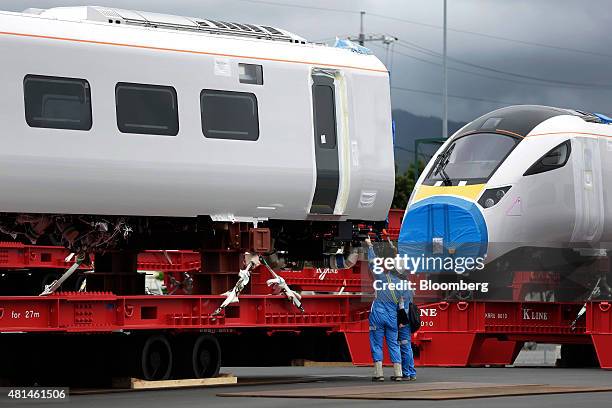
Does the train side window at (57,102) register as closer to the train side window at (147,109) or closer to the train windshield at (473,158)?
the train side window at (147,109)

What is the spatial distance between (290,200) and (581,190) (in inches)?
337

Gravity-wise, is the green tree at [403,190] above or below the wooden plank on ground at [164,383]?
above

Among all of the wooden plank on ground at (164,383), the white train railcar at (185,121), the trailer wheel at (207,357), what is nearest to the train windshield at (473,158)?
the white train railcar at (185,121)

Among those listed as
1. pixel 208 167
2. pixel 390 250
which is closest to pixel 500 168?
pixel 390 250

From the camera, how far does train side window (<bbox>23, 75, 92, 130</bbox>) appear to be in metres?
18.0

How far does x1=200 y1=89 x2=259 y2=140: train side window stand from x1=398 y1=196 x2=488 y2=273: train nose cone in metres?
7.00

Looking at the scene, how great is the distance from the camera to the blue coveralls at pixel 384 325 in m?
20.2

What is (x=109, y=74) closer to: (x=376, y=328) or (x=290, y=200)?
(x=290, y=200)

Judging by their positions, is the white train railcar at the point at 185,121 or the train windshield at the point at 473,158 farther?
the train windshield at the point at 473,158

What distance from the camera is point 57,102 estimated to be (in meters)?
18.2

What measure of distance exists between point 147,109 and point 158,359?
10.8 ft

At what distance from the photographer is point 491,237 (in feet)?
84.8

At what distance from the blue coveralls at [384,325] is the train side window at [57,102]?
15.7 ft

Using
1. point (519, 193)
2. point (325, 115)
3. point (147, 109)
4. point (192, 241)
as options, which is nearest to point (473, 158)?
point (519, 193)
